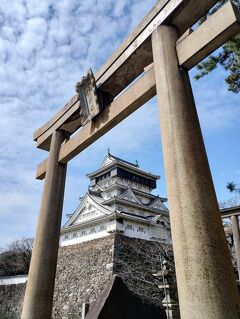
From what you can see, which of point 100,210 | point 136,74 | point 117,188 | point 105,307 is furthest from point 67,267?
point 136,74

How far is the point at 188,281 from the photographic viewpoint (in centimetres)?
138

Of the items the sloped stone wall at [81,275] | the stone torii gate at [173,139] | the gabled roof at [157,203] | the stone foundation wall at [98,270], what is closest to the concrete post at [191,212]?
the stone torii gate at [173,139]

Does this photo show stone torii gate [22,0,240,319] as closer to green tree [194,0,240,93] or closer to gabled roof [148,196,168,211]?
green tree [194,0,240,93]

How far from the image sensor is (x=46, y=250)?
284 cm

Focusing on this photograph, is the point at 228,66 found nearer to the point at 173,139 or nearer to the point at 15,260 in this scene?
the point at 173,139

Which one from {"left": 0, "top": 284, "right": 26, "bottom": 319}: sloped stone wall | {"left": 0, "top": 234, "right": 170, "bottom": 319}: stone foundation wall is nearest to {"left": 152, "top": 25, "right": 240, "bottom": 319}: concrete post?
{"left": 0, "top": 234, "right": 170, "bottom": 319}: stone foundation wall

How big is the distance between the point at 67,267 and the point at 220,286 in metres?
18.3

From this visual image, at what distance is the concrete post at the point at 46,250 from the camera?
2629 mm

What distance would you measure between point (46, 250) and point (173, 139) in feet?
6.31

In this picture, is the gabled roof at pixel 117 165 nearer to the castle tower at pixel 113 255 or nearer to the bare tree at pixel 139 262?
the castle tower at pixel 113 255

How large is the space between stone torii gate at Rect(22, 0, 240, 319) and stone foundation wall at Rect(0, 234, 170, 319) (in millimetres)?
11348

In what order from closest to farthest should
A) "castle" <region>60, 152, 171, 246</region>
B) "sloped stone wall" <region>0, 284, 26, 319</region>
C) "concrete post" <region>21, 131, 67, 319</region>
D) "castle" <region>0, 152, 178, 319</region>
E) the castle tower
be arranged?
"concrete post" <region>21, 131, 67, 319</region> → the castle tower → "castle" <region>0, 152, 178, 319</region> → "sloped stone wall" <region>0, 284, 26, 319</region> → "castle" <region>60, 152, 171, 246</region>

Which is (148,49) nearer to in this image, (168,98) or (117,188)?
(168,98)

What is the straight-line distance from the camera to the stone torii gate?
4.51 ft
